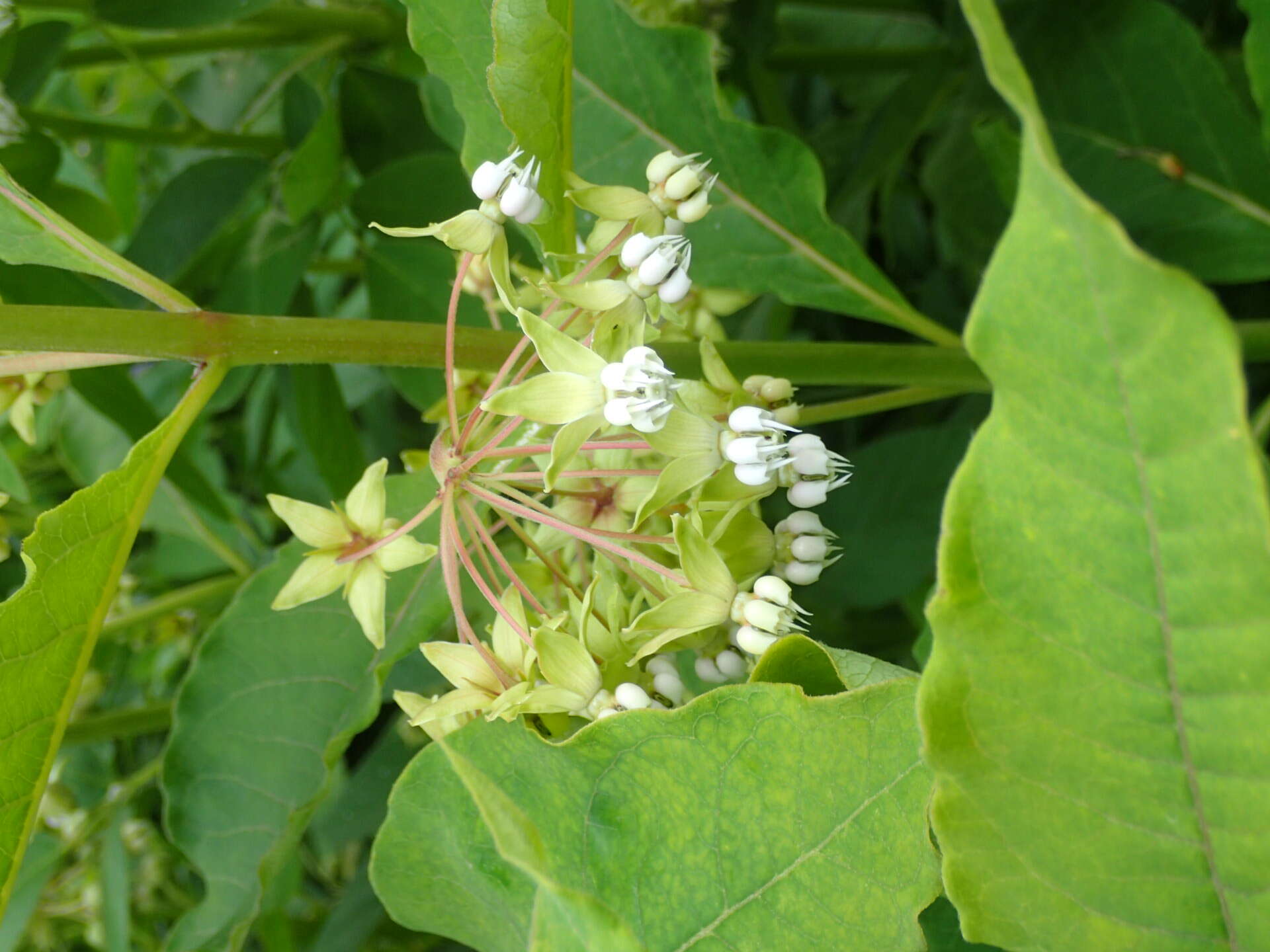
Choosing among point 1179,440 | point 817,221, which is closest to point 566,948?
point 1179,440

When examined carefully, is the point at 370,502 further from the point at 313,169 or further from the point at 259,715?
the point at 313,169

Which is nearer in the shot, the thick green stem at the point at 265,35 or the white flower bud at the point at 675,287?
the white flower bud at the point at 675,287

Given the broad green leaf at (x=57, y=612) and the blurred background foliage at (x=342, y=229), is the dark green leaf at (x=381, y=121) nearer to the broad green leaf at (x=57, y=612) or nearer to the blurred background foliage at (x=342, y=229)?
the blurred background foliage at (x=342, y=229)

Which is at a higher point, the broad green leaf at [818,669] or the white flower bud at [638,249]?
the white flower bud at [638,249]

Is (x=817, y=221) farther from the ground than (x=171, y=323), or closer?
closer

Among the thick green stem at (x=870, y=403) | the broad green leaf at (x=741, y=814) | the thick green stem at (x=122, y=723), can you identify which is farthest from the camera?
the thick green stem at (x=122, y=723)

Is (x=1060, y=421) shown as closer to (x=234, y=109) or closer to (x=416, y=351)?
(x=416, y=351)

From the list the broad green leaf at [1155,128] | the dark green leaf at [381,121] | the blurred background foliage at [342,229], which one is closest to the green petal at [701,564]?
the blurred background foliage at [342,229]
